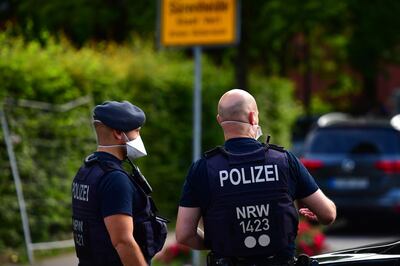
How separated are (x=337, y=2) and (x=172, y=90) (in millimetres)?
4132

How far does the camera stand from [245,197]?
4.91m

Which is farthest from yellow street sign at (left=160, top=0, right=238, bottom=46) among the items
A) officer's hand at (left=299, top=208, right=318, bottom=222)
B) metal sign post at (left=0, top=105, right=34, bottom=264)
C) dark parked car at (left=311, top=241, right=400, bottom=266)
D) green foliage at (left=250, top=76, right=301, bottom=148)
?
green foliage at (left=250, top=76, right=301, bottom=148)

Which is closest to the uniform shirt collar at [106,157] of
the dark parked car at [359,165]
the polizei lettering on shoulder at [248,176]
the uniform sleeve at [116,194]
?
the uniform sleeve at [116,194]

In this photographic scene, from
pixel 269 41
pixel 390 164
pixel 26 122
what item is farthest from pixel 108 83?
→ pixel 269 41

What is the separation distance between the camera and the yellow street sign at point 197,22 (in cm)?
1143

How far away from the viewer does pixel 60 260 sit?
1226cm

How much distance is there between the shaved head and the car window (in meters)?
10.4

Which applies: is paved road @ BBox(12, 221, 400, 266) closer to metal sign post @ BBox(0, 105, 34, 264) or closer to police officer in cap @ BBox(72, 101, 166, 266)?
metal sign post @ BBox(0, 105, 34, 264)

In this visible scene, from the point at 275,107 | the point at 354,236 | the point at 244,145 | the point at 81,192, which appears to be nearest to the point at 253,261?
the point at 244,145

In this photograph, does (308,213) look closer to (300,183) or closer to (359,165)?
(300,183)

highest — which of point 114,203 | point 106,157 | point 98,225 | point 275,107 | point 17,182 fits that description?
point 106,157

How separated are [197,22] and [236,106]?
21.8ft

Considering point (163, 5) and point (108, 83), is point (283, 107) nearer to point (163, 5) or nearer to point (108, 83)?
point (108, 83)

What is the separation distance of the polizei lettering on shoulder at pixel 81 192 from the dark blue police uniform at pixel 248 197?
1.41 feet
